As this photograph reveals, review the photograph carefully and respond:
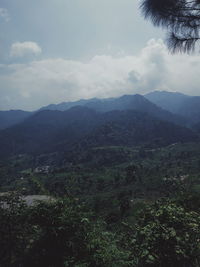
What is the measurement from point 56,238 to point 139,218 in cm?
194

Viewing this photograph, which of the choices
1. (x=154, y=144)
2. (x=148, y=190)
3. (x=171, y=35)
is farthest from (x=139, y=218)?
(x=154, y=144)

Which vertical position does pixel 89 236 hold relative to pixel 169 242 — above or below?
below

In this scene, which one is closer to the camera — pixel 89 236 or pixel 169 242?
pixel 169 242

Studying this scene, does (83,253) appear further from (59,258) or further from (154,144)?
(154,144)

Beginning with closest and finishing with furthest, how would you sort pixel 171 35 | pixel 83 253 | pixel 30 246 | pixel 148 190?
1. pixel 83 253
2. pixel 30 246
3. pixel 171 35
4. pixel 148 190

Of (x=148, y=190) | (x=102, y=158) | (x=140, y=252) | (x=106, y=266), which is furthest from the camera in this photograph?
(x=102, y=158)

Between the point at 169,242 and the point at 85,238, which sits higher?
the point at 169,242

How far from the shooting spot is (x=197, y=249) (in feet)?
14.8

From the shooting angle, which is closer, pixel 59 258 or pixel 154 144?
pixel 59 258

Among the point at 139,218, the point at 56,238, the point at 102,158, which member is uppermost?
the point at 139,218

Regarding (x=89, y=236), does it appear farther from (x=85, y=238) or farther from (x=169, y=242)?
(x=169, y=242)

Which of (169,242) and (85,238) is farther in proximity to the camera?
(85,238)

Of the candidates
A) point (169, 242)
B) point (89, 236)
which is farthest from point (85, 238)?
point (169, 242)

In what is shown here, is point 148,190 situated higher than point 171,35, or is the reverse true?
point 171,35
